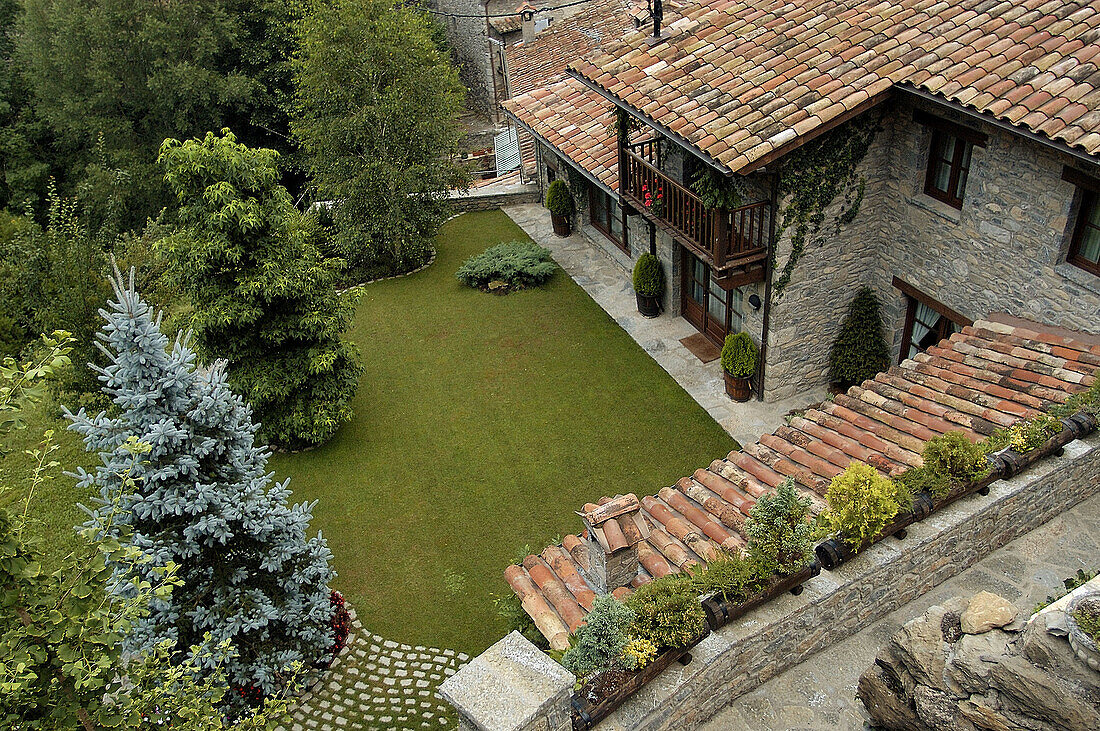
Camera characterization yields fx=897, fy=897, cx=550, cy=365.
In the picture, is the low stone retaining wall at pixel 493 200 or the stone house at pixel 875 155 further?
the low stone retaining wall at pixel 493 200

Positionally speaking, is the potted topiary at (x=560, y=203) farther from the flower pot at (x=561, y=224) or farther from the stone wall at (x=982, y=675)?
the stone wall at (x=982, y=675)

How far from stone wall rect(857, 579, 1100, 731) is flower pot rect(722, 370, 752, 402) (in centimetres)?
926

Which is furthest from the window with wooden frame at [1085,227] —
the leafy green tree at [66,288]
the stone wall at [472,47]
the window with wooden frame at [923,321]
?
the stone wall at [472,47]

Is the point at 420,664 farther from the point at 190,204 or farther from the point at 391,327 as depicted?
the point at 391,327

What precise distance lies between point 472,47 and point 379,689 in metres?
30.0

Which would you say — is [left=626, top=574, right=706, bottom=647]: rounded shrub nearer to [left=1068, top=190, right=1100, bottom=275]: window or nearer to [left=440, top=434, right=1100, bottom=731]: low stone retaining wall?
[left=440, top=434, right=1100, bottom=731]: low stone retaining wall

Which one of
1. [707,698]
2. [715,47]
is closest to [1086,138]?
[715,47]

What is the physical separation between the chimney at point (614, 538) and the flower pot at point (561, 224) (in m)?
14.6

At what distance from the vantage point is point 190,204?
1422 centimetres

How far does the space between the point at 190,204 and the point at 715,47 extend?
9.13 meters

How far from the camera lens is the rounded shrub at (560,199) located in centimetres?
2256

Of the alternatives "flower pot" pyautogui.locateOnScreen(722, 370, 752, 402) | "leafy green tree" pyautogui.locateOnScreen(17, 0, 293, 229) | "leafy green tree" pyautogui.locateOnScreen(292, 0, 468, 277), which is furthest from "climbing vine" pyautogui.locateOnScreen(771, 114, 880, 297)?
"leafy green tree" pyautogui.locateOnScreen(17, 0, 293, 229)

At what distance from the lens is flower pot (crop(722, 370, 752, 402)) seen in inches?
636

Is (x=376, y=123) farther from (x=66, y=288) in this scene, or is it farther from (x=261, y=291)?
(x=66, y=288)
